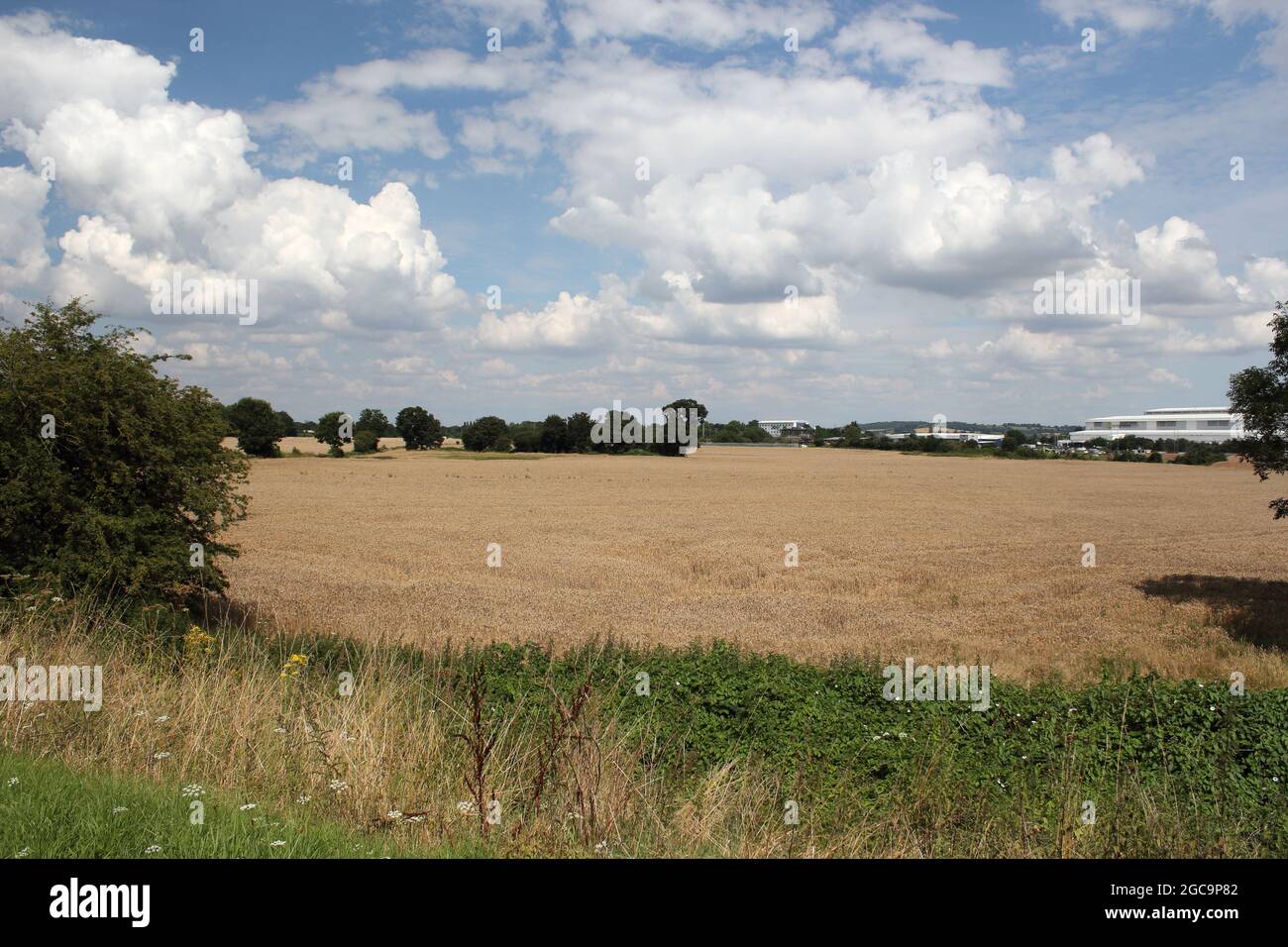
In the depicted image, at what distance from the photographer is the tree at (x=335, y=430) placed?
383 ft

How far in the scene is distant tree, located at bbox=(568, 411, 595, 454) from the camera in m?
128

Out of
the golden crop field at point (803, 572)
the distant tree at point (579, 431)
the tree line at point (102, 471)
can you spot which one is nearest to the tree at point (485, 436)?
the distant tree at point (579, 431)

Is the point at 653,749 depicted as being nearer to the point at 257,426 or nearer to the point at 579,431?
the point at 257,426

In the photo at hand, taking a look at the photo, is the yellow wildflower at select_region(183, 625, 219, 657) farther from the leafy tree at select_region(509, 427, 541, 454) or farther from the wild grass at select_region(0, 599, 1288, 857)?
the leafy tree at select_region(509, 427, 541, 454)

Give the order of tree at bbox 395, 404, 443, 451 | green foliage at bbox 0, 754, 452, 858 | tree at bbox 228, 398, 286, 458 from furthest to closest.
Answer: tree at bbox 395, 404, 443, 451
tree at bbox 228, 398, 286, 458
green foliage at bbox 0, 754, 452, 858

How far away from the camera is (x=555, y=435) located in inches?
5079

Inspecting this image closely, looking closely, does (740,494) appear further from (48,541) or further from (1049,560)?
(48,541)

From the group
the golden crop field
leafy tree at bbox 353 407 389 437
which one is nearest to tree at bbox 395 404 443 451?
leafy tree at bbox 353 407 389 437

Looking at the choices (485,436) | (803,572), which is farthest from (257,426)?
(803,572)

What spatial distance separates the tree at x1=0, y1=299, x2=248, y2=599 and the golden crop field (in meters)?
3.49

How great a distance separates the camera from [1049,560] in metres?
30.7

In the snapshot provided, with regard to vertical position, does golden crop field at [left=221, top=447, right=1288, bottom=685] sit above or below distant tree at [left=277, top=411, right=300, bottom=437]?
below

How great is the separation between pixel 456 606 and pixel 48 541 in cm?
934

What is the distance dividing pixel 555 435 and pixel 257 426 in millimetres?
44442
